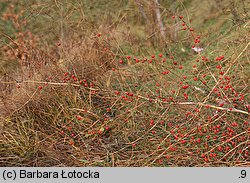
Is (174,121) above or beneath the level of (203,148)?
above

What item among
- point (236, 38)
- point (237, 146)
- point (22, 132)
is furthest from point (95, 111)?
point (236, 38)

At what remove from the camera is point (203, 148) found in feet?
8.75

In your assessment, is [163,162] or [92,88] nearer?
[163,162]

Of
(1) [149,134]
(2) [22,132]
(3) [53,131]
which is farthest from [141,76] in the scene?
(2) [22,132]

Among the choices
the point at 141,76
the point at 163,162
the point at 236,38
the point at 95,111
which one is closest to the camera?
the point at 163,162

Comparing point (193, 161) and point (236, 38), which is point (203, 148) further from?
point (236, 38)

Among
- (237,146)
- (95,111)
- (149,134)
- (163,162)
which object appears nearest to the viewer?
(237,146)

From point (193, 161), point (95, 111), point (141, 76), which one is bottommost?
point (193, 161)

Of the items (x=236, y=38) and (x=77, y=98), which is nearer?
(x=77, y=98)

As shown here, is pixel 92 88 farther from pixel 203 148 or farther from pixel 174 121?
pixel 203 148

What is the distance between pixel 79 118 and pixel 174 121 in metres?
0.82

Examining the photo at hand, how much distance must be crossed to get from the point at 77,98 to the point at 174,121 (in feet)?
3.11

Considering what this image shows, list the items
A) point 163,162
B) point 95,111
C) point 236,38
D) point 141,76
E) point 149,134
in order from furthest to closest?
point 236,38 < point 141,76 < point 95,111 < point 149,134 < point 163,162

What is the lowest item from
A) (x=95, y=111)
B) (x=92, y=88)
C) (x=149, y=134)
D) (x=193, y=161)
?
(x=193, y=161)
